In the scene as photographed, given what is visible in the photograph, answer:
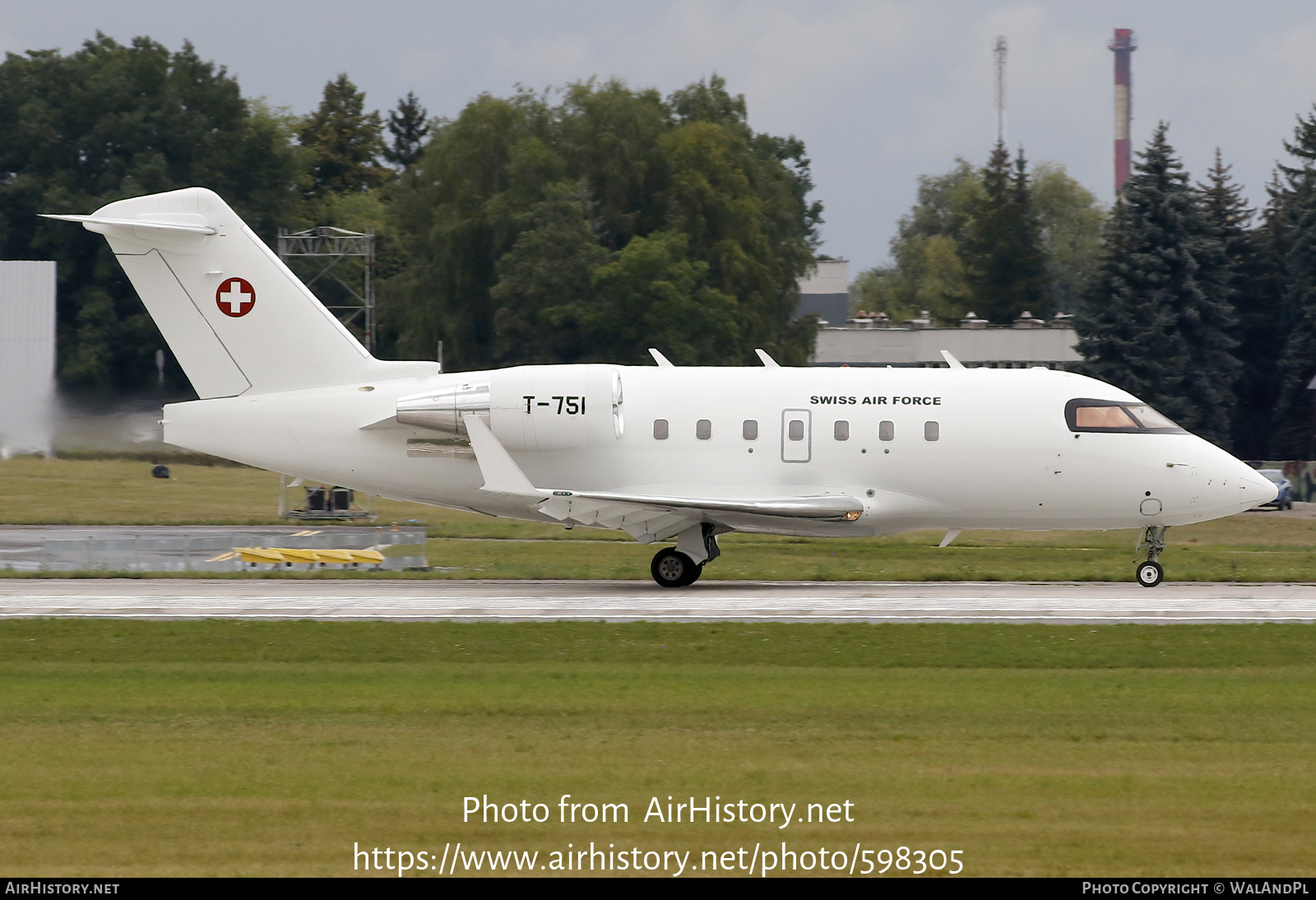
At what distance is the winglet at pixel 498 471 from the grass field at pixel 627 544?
11.4 feet

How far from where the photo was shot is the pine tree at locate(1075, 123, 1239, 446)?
6381cm

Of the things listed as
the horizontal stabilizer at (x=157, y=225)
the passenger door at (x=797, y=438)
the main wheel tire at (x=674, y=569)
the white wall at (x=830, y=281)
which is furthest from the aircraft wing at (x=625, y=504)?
the white wall at (x=830, y=281)

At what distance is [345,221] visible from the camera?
91.9 m

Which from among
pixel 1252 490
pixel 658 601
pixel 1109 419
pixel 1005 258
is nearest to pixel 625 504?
pixel 658 601

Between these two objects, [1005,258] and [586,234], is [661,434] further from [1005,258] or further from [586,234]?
[1005,258]

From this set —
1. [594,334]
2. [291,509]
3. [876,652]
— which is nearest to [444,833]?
[876,652]

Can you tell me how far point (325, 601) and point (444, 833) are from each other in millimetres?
13328

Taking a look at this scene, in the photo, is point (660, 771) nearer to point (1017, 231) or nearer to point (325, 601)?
point (325, 601)

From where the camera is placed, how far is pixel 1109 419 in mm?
25516

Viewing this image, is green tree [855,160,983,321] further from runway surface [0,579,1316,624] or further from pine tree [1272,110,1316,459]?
runway surface [0,579,1316,624]

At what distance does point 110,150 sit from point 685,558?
5719 centimetres

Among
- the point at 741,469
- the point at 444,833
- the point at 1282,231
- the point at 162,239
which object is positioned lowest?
the point at 444,833

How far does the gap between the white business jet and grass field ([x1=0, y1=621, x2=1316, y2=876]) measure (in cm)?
535

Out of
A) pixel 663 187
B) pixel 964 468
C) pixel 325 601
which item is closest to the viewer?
pixel 325 601
